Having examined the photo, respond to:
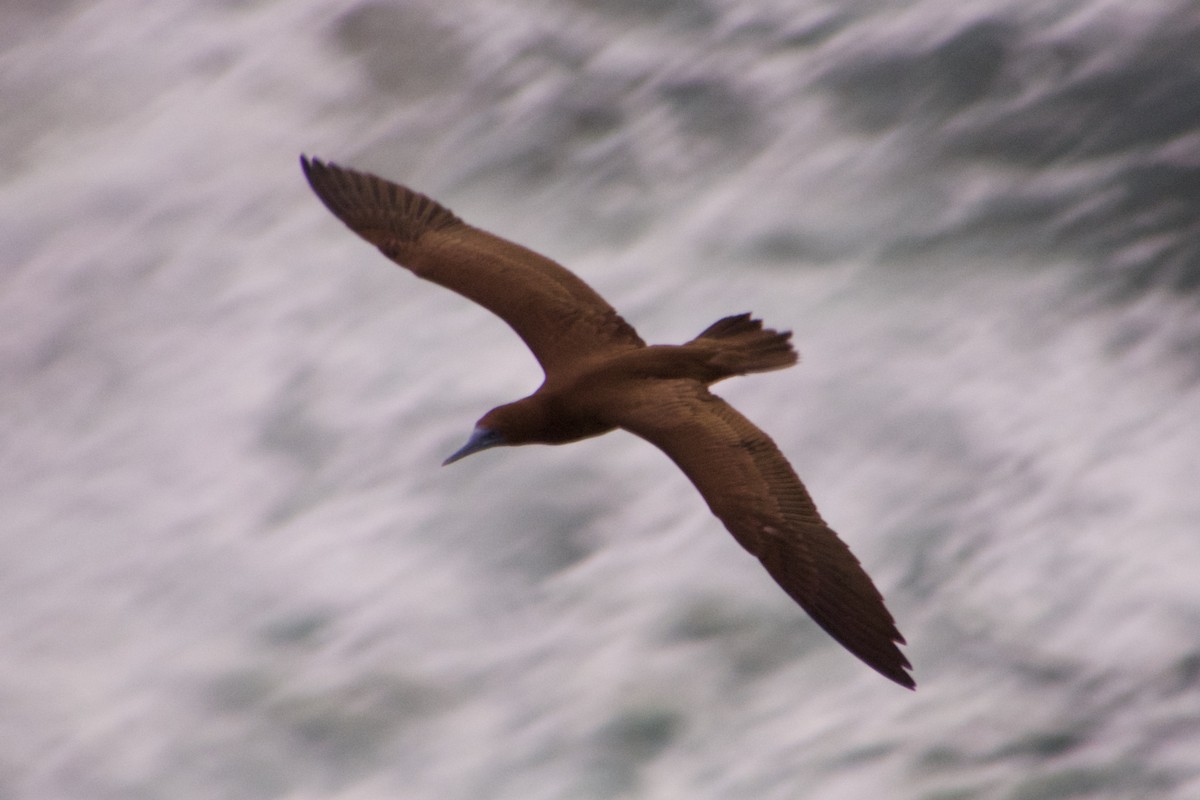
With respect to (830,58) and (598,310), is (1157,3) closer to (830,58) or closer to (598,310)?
(830,58)

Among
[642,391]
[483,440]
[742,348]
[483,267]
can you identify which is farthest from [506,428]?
[483,267]

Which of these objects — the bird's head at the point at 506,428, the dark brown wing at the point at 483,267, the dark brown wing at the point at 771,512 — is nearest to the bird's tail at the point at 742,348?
the dark brown wing at the point at 771,512

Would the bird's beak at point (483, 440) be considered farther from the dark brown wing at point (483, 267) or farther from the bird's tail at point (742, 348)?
the bird's tail at point (742, 348)

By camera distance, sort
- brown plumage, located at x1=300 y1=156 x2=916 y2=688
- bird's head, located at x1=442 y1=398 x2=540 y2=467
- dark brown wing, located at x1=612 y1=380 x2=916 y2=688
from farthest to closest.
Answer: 1. bird's head, located at x1=442 y1=398 x2=540 y2=467
2. brown plumage, located at x1=300 y1=156 x2=916 y2=688
3. dark brown wing, located at x1=612 y1=380 x2=916 y2=688

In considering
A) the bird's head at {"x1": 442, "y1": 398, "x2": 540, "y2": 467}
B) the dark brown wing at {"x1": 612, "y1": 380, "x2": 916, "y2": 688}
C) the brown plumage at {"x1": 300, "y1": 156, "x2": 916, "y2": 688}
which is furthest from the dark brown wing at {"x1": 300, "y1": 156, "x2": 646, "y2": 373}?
the dark brown wing at {"x1": 612, "y1": 380, "x2": 916, "y2": 688}

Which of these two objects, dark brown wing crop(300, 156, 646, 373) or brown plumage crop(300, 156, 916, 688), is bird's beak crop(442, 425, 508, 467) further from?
dark brown wing crop(300, 156, 646, 373)

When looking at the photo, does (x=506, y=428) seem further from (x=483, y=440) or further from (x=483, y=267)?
(x=483, y=267)
